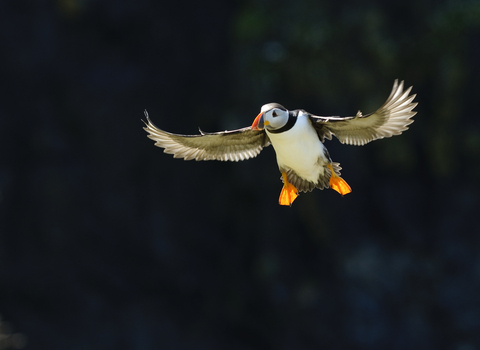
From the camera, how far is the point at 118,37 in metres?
16.9

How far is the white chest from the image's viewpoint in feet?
17.3

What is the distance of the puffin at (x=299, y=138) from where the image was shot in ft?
17.2

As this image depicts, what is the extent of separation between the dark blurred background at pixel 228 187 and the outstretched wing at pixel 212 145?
844 cm

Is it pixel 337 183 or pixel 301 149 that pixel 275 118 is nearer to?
pixel 301 149

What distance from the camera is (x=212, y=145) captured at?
6266mm

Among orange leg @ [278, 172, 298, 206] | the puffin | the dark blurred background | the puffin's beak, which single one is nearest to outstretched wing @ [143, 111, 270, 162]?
the puffin

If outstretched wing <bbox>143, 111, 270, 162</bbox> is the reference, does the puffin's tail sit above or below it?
below

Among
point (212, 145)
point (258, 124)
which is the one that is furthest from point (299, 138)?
point (212, 145)

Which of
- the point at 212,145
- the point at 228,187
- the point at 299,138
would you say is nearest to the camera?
the point at 299,138

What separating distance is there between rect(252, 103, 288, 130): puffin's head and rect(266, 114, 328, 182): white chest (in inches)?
4.8

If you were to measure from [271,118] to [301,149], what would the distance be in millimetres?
566

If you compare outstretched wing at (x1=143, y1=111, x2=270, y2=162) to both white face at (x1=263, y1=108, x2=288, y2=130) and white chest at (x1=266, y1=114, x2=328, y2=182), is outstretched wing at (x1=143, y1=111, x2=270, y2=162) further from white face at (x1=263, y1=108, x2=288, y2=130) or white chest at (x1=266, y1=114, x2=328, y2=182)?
white face at (x1=263, y1=108, x2=288, y2=130)

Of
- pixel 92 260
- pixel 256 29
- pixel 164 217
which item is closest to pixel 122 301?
pixel 92 260

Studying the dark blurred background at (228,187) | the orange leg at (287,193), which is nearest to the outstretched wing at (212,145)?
the orange leg at (287,193)
